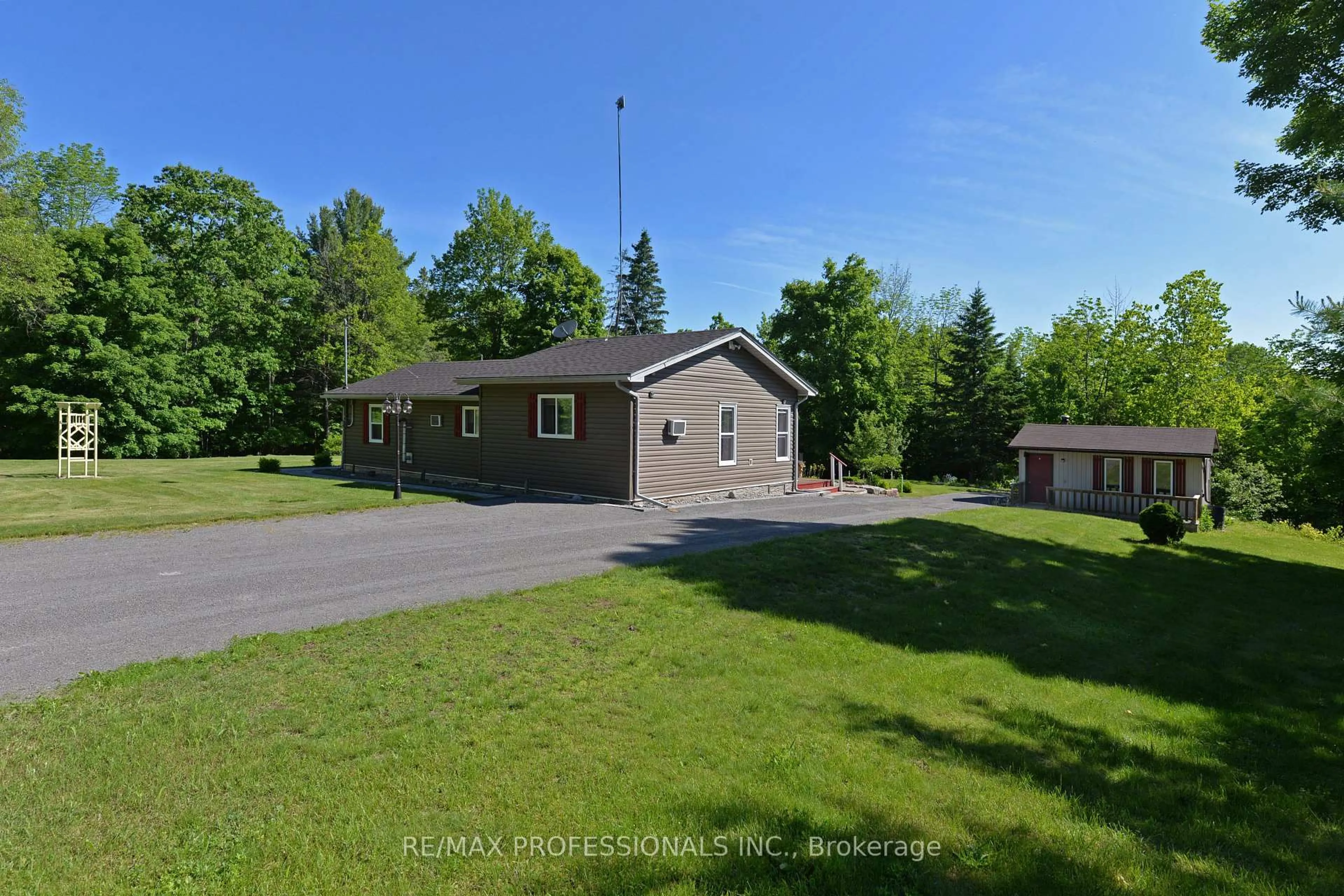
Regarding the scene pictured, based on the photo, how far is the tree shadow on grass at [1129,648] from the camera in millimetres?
3658

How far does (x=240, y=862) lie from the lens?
2.83 m

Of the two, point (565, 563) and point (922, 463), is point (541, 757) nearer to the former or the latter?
point (565, 563)

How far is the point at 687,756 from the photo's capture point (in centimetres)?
392

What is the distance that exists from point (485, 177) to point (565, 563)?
1307 inches

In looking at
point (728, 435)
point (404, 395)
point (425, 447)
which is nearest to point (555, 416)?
point (728, 435)

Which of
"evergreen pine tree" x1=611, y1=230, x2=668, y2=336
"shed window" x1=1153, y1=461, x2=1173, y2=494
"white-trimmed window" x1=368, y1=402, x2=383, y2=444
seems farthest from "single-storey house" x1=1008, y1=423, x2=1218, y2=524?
"evergreen pine tree" x1=611, y1=230, x2=668, y2=336

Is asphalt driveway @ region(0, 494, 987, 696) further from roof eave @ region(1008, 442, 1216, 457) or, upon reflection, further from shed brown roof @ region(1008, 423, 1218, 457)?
shed brown roof @ region(1008, 423, 1218, 457)

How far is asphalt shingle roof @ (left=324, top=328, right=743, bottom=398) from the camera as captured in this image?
16984 mm

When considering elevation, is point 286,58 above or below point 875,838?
above

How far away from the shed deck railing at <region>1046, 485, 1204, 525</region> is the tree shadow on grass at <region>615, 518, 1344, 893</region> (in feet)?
31.2

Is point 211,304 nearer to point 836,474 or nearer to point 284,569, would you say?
point 284,569

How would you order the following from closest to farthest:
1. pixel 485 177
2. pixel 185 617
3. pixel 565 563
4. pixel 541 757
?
1. pixel 541 757
2. pixel 185 617
3. pixel 565 563
4. pixel 485 177

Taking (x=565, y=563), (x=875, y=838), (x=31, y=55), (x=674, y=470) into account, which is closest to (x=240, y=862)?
(x=875, y=838)

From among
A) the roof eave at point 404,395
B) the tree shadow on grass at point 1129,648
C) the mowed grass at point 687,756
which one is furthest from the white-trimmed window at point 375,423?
the mowed grass at point 687,756
